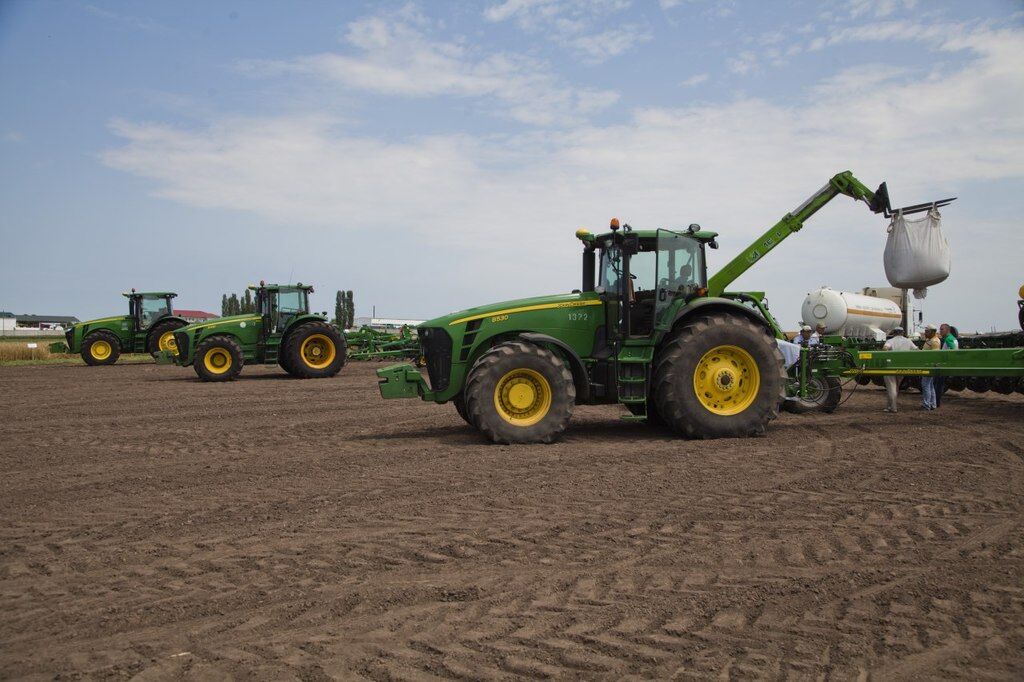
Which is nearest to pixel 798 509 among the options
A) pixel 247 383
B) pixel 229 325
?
pixel 247 383

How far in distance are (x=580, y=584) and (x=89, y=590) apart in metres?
2.59

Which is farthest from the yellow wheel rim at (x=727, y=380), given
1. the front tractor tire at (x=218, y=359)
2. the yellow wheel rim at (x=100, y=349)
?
the yellow wheel rim at (x=100, y=349)

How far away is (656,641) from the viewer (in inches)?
132

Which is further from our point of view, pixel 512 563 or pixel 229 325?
pixel 229 325

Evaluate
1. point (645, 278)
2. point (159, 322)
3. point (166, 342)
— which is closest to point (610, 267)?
point (645, 278)

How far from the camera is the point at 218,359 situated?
1861 centimetres

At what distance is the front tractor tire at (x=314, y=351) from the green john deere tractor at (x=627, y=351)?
10.8 meters

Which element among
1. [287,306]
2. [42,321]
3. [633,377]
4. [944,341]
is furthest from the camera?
[42,321]

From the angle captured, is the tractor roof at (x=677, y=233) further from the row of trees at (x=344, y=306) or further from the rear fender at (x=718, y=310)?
the row of trees at (x=344, y=306)

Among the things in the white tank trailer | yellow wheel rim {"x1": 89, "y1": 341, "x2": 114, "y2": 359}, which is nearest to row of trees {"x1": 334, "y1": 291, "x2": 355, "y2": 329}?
yellow wheel rim {"x1": 89, "y1": 341, "x2": 114, "y2": 359}

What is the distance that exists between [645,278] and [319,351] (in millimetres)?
12613

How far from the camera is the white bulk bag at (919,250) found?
515 inches

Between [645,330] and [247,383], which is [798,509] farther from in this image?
[247,383]

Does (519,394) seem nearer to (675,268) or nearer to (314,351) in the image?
(675,268)
